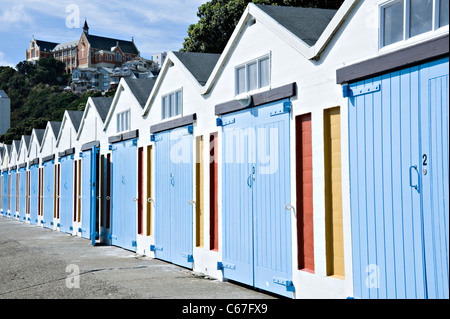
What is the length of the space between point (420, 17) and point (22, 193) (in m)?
28.5

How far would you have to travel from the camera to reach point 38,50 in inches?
5930

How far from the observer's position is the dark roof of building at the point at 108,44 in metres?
149

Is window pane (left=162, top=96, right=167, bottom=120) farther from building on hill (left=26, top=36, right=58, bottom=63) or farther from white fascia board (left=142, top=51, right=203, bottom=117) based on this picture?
building on hill (left=26, top=36, right=58, bottom=63)

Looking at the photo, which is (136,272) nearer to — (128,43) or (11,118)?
(11,118)

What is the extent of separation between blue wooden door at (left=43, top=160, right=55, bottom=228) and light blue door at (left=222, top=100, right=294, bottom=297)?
16232 millimetres

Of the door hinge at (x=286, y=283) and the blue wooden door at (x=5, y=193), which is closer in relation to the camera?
the door hinge at (x=286, y=283)

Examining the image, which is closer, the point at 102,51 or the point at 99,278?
the point at 99,278

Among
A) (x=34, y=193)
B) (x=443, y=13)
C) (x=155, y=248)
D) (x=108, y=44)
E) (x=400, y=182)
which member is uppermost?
(x=108, y=44)

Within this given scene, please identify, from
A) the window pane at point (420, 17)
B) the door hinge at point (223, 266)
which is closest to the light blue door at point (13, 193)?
the door hinge at point (223, 266)

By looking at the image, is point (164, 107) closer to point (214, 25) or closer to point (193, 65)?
point (193, 65)

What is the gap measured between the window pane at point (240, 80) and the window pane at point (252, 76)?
217 mm

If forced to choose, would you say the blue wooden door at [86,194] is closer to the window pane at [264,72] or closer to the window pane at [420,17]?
the window pane at [264,72]

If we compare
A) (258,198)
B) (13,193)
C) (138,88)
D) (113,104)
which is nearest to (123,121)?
(113,104)

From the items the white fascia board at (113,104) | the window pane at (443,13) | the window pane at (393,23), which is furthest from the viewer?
the white fascia board at (113,104)
